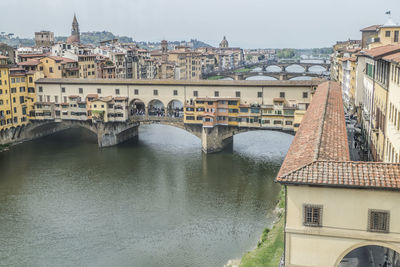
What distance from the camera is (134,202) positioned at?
30.0 meters

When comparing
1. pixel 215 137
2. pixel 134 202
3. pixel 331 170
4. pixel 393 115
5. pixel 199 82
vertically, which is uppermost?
pixel 199 82

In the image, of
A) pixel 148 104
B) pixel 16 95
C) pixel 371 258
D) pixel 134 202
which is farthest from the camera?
pixel 16 95

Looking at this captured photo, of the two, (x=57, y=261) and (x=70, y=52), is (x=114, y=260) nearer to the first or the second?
(x=57, y=261)

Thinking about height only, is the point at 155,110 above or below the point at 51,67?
below

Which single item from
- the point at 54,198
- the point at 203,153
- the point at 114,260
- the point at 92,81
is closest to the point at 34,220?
the point at 54,198

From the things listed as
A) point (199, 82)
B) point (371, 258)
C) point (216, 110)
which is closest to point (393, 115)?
point (371, 258)

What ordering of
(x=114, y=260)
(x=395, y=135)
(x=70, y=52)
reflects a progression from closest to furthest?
(x=395, y=135) → (x=114, y=260) → (x=70, y=52)

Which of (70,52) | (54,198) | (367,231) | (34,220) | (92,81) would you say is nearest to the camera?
(367,231)

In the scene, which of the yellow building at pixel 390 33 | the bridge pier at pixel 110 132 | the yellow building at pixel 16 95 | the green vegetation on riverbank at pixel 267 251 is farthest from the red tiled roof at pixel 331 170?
the yellow building at pixel 16 95

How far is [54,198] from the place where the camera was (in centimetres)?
3073

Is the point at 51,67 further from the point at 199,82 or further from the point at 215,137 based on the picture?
the point at 215,137

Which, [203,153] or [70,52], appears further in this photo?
[70,52]

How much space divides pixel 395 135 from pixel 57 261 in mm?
16497

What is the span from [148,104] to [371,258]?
33.1 m
